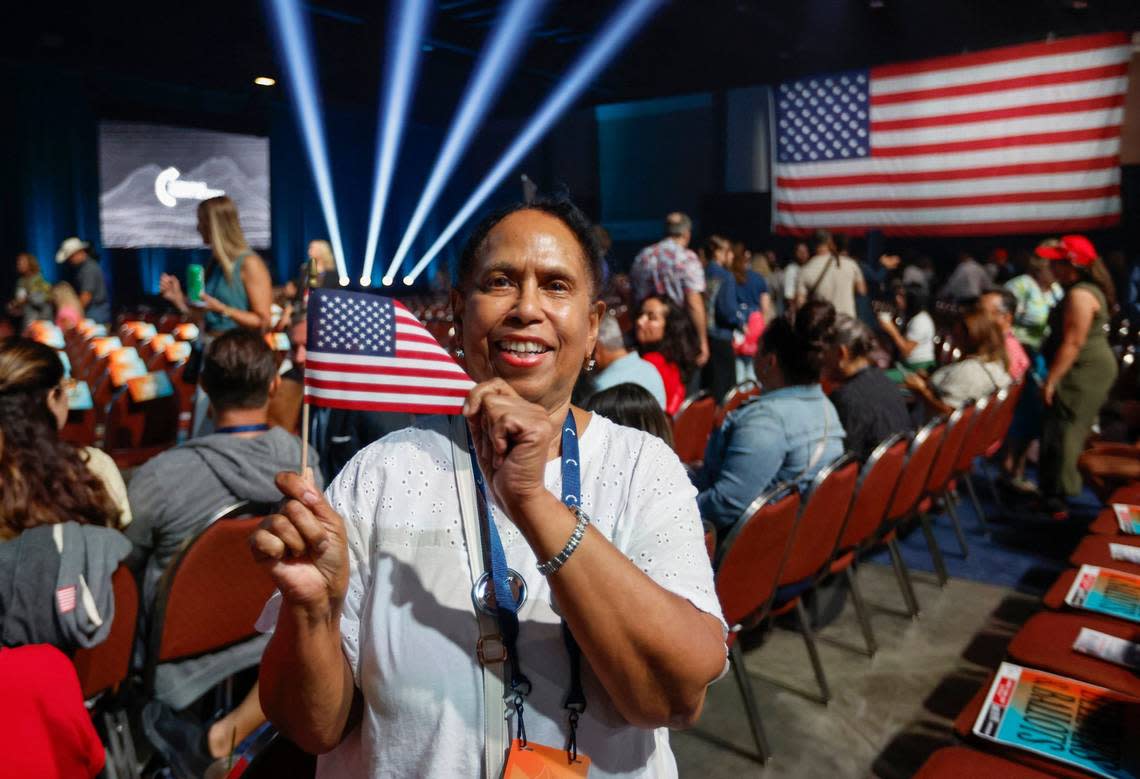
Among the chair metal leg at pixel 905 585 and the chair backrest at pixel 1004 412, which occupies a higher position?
the chair backrest at pixel 1004 412

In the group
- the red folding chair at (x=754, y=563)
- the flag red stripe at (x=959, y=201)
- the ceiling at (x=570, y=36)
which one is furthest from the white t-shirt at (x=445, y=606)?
the ceiling at (x=570, y=36)

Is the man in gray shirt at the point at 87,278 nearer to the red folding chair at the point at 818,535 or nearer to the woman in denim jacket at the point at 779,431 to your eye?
the woman in denim jacket at the point at 779,431

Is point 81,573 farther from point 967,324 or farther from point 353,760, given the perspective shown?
point 967,324

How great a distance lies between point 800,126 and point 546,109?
738cm

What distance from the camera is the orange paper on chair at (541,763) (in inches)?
38.2

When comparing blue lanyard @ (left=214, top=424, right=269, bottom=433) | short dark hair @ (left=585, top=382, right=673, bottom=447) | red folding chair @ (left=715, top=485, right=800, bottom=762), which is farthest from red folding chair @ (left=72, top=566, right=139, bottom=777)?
red folding chair @ (left=715, top=485, right=800, bottom=762)

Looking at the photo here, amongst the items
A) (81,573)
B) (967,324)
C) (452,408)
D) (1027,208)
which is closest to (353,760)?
(452,408)

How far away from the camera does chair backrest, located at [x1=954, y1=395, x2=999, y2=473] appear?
14.6 feet

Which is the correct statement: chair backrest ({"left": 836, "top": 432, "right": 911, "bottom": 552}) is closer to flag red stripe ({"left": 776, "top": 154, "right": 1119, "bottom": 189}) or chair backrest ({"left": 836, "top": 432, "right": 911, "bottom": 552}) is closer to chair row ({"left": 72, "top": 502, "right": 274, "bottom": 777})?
chair row ({"left": 72, "top": 502, "right": 274, "bottom": 777})

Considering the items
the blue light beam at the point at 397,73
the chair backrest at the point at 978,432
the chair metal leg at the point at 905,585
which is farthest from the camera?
the blue light beam at the point at 397,73

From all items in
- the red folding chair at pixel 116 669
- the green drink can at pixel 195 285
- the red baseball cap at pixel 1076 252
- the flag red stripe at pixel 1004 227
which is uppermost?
the flag red stripe at pixel 1004 227

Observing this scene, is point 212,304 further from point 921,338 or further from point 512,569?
point 921,338

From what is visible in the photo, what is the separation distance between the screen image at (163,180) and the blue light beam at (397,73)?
259 cm

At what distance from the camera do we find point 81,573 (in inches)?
74.7
